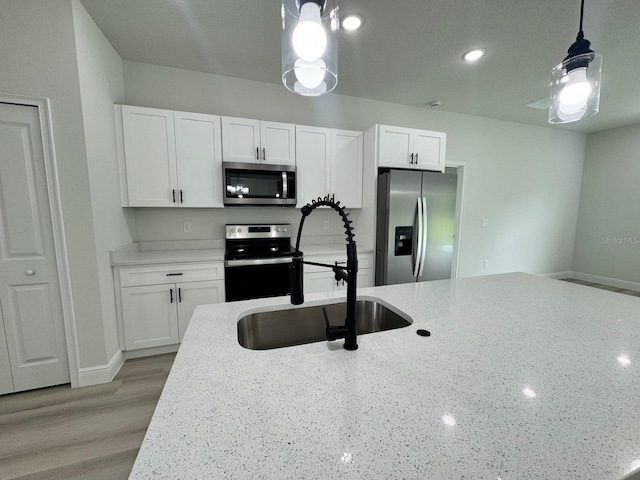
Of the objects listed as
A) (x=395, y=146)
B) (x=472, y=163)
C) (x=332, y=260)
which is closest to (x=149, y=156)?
(x=332, y=260)

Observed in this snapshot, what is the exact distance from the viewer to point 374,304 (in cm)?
137

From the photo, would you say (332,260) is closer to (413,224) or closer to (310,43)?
(413,224)

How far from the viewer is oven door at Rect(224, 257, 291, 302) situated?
2.42 m

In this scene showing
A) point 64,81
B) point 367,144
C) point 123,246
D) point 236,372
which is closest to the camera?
point 236,372

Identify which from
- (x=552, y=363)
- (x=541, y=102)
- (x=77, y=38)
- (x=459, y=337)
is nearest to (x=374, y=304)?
(x=459, y=337)

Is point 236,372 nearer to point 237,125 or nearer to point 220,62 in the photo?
point 237,125

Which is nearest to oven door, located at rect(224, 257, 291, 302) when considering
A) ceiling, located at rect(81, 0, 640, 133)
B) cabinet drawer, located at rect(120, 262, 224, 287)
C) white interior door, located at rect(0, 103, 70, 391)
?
cabinet drawer, located at rect(120, 262, 224, 287)

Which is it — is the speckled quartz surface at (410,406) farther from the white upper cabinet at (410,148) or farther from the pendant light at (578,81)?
the white upper cabinet at (410,148)

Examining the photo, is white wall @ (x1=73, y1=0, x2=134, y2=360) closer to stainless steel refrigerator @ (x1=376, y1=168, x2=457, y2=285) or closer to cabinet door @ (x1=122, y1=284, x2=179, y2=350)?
cabinet door @ (x1=122, y1=284, x2=179, y2=350)

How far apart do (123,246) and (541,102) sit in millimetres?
5248

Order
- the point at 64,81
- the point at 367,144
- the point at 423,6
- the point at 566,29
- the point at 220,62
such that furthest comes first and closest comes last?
the point at 367,144, the point at 220,62, the point at 566,29, the point at 423,6, the point at 64,81

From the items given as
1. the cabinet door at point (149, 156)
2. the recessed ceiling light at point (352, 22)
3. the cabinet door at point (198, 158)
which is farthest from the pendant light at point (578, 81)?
the cabinet door at point (149, 156)

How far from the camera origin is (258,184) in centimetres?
266

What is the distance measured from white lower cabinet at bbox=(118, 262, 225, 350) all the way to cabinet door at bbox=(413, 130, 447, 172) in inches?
99.9
